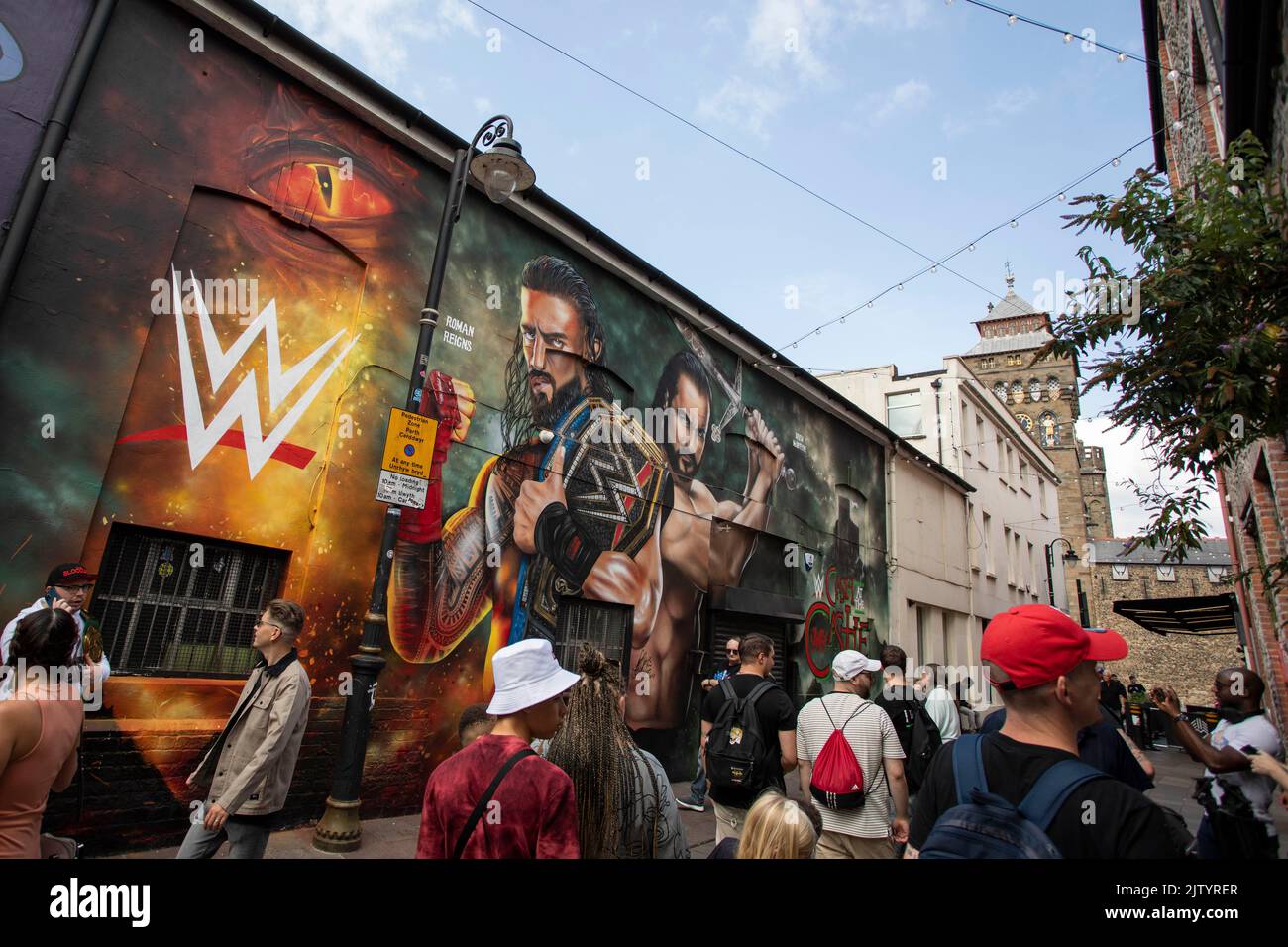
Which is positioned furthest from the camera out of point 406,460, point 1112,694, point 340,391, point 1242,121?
point 1112,694

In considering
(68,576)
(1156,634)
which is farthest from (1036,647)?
(1156,634)

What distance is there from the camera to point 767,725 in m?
4.59

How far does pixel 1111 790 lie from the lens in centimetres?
171

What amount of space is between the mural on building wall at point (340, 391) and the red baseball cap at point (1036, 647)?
20.4ft

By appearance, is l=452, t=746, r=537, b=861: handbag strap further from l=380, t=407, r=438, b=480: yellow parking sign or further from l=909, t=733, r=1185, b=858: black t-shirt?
l=380, t=407, r=438, b=480: yellow parking sign

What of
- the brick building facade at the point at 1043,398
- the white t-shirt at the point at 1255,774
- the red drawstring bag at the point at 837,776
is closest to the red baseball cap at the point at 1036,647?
the red drawstring bag at the point at 837,776

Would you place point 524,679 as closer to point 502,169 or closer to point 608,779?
point 608,779

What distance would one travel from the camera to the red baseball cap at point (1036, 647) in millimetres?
2021

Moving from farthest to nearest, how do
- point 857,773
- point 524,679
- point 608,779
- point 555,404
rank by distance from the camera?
point 555,404 < point 857,773 < point 608,779 < point 524,679

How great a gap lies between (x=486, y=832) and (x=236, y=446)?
5.39 meters

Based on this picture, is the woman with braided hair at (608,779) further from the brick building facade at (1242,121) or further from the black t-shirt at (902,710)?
the brick building facade at (1242,121)

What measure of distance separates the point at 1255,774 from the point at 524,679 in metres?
4.44

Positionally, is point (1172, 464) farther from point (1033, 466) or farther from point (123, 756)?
point (1033, 466)
